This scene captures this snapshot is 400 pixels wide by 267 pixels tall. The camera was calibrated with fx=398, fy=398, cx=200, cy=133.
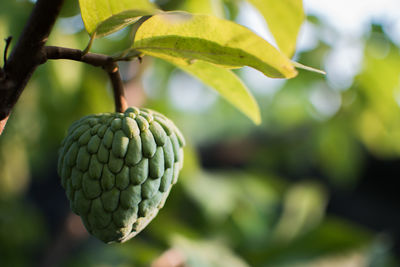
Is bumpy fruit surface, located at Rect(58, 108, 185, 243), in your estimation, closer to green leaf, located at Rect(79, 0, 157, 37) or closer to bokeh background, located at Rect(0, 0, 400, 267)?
green leaf, located at Rect(79, 0, 157, 37)

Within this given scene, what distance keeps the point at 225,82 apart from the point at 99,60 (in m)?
0.25

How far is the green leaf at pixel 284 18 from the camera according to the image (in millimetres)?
838

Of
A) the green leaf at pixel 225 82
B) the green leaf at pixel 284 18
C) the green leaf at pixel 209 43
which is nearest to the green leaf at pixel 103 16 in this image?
the green leaf at pixel 209 43

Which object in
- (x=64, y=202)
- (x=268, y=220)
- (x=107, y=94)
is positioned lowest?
(x=64, y=202)

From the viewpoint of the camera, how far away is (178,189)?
85.7 inches

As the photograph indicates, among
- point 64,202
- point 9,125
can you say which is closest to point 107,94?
point 9,125

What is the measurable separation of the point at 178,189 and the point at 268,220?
94cm

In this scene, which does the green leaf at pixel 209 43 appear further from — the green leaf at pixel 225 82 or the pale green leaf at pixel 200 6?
the pale green leaf at pixel 200 6

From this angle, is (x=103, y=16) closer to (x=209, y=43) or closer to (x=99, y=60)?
(x=99, y=60)

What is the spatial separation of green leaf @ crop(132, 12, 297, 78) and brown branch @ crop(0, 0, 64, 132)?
0.47 ft

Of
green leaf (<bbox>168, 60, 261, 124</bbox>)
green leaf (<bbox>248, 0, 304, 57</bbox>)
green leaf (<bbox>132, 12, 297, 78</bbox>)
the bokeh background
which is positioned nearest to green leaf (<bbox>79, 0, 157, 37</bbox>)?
green leaf (<bbox>132, 12, 297, 78</bbox>)

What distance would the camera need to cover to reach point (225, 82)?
2.57ft

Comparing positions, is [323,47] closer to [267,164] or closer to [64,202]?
[267,164]

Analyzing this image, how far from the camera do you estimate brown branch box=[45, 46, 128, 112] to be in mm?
604
